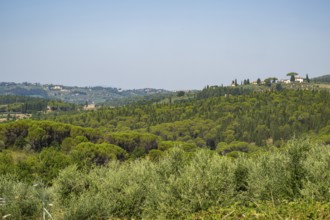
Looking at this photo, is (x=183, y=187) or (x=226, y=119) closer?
(x=183, y=187)

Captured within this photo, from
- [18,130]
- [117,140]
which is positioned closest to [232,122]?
[117,140]

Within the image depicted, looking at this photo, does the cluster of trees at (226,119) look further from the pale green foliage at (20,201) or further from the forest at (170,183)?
the pale green foliage at (20,201)

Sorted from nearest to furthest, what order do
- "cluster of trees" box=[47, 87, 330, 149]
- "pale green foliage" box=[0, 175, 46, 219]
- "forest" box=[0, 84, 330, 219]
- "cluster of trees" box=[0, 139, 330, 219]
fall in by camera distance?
"forest" box=[0, 84, 330, 219] < "cluster of trees" box=[0, 139, 330, 219] < "pale green foliage" box=[0, 175, 46, 219] < "cluster of trees" box=[47, 87, 330, 149]

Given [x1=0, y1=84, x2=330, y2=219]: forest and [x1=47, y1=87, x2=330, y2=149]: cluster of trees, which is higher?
[x1=0, y1=84, x2=330, y2=219]: forest

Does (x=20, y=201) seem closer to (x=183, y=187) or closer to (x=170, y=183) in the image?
(x=170, y=183)

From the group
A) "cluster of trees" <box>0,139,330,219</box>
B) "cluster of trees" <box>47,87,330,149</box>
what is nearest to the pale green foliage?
"cluster of trees" <box>0,139,330,219</box>

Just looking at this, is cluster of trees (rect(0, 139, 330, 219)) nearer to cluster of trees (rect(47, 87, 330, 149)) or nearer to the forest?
the forest

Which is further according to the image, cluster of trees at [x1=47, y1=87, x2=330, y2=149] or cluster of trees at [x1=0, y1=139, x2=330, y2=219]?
cluster of trees at [x1=47, y1=87, x2=330, y2=149]

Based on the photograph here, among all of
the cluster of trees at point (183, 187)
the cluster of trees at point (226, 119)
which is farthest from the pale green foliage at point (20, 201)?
the cluster of trees at point (226, 119)

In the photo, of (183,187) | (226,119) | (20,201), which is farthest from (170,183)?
(226,119)

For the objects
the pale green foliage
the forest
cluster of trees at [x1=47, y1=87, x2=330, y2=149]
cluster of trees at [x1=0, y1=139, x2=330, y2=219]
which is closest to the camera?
the forest

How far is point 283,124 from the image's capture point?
127m

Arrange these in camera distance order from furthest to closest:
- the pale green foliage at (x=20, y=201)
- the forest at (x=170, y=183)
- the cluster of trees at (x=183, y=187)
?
1. the pale green foliage at (x=20, y=201)
2. the cluster of trees at (x=183, y=187)
3. the forest at (x=170, y=183)

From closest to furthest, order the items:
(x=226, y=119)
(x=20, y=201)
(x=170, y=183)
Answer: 1. (x=170, y=183)
2. (x=20, y=201)
3. (x=226, y=119)
